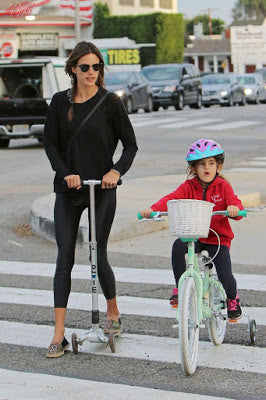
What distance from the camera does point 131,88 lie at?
113ft

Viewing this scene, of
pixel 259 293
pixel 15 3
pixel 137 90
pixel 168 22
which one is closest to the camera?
pixel 259 293

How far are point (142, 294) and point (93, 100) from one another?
2262mm

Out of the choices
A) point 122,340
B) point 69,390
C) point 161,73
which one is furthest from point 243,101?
point 69,390

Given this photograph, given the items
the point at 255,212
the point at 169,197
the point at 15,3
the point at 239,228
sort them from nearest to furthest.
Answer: the point at 169,197 → the point at 239,228 → the point at 255,212 → the point at 15,3

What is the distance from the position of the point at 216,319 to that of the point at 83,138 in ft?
4.45

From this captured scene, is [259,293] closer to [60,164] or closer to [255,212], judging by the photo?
[60,164]

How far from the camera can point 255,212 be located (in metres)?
12.1

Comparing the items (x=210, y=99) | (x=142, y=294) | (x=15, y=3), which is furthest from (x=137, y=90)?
(x=142, y=294)

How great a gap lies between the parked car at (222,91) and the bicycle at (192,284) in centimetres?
3664

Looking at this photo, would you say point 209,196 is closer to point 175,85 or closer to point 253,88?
point 175,85

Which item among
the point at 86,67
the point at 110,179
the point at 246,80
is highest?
the point at 86,67

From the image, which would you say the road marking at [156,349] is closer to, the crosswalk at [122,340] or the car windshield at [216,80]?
the crosswalk at [122,340]

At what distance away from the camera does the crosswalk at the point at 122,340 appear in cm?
531

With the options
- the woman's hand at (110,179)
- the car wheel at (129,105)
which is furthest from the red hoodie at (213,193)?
the car wheel at (129,105)
